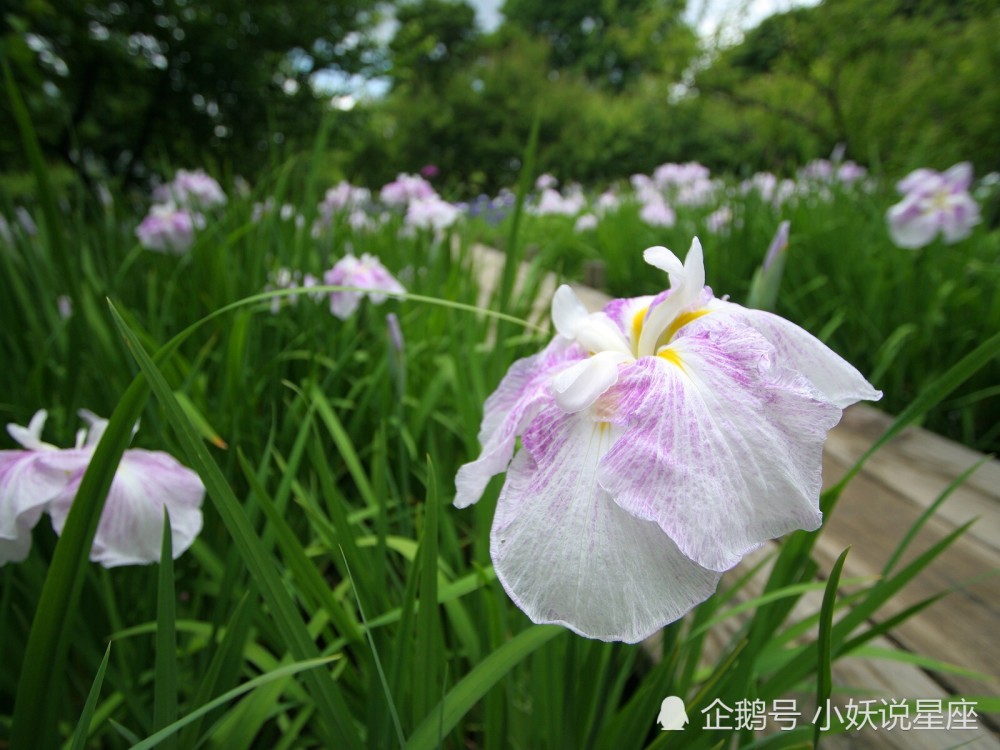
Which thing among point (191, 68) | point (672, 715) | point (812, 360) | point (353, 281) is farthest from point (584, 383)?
point (191, 68)

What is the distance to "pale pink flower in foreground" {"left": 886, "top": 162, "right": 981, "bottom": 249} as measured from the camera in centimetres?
199

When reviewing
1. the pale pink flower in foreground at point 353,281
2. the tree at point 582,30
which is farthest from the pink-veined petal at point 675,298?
the tree at point 582,30

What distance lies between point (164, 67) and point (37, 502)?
676cm

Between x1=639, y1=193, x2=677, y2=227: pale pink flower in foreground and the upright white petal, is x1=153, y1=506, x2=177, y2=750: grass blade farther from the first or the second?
x1=639, y1=193, x2=677, y2=227: pale pink flower in foreground

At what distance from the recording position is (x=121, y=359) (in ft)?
3.67

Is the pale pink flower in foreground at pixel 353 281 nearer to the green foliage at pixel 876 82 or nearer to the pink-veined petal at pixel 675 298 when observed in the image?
the pink-veined petal at pixel 675 298

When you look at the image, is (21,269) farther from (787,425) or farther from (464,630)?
(787,425)

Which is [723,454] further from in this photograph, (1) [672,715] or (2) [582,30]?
(2) [582,30]

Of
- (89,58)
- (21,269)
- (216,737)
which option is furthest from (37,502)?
(89,58)


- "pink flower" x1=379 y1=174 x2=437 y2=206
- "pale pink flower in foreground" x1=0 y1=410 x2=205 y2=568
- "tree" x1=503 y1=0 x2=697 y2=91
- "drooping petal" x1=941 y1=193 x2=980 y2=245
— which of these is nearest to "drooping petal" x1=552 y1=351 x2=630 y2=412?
"pale pink flower in foreground" x1=0 y1=410 x2=205 y2=568

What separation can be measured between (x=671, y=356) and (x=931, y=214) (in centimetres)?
211

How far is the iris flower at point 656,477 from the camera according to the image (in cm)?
39

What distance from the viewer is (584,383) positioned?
0.44m

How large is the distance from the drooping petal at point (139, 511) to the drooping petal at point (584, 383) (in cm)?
51
